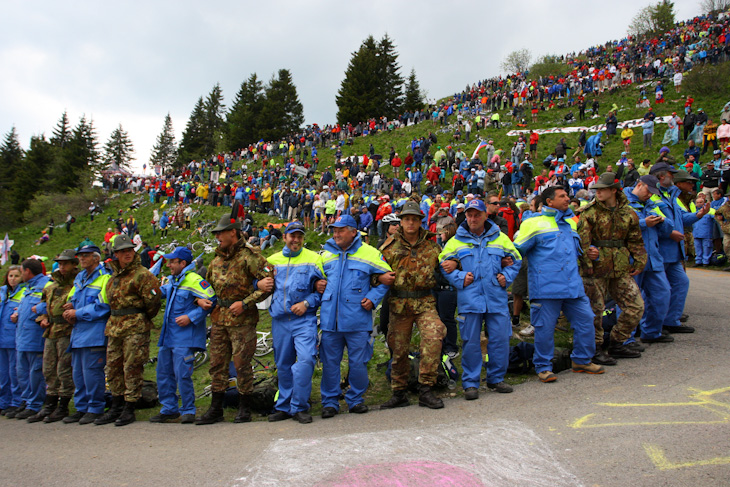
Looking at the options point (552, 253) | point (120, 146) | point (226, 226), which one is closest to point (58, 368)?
point (226, 226)

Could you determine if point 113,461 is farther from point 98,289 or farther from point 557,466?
point 557,466

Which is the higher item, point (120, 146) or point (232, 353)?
point (120, 146)

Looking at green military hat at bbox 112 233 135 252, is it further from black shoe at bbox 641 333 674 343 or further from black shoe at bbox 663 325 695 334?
black shoe at bbox 663 325 695 334

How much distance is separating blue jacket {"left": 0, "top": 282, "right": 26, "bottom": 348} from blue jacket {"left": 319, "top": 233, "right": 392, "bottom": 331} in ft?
17.9

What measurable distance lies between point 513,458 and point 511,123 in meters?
32.4

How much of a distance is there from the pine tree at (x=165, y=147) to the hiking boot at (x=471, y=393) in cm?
9306

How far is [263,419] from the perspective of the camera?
562cm

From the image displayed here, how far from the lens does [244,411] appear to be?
554cm

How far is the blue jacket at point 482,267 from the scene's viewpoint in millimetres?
5215

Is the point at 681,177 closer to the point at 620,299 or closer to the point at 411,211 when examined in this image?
the point at 620,299

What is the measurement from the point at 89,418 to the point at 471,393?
498cm

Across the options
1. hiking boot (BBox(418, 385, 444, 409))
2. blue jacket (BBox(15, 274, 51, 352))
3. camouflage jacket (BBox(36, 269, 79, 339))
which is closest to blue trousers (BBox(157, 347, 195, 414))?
camouflage jacket (BBox(36, 269, 79, 339))

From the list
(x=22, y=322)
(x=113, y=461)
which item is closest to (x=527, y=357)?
(x=113, y=461)

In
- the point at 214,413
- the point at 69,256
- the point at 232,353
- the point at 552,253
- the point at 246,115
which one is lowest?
the point at 214,413
